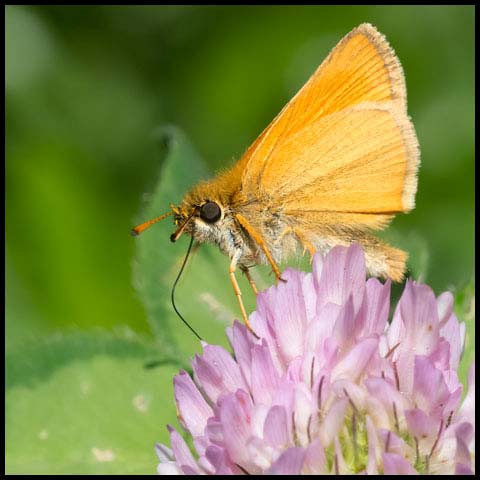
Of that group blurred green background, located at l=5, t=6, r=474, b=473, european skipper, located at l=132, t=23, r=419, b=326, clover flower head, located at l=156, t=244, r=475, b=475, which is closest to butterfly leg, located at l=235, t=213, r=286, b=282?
european skipper, located at l=132, t=23, r=419, b=326

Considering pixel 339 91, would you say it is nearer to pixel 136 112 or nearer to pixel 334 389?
pixel 334 389

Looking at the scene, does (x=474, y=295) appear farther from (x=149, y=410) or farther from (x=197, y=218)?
(x=149, y=410)

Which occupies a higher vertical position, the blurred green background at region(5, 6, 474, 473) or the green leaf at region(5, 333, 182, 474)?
the blurred green background at region(5, 6, 474, 473)

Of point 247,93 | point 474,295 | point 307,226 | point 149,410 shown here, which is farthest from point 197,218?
point 247,93

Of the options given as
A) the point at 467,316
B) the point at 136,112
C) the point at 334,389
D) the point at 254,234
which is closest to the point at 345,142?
the point at 254,234

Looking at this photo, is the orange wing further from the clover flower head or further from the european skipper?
the clover flower head

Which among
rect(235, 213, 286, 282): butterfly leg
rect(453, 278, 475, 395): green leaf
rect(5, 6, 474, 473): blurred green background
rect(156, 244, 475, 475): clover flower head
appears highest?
rect(5, 6, 474, 473): blurred green background
